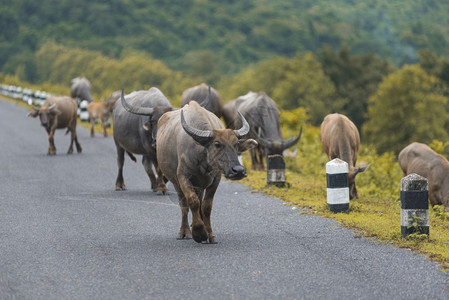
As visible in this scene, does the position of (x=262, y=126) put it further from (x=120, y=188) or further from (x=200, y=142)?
(x=200, y=142)

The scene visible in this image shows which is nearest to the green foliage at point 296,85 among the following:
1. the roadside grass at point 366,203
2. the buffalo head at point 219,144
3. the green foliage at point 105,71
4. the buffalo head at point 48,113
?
the green foliage at point 105,71

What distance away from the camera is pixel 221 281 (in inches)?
316

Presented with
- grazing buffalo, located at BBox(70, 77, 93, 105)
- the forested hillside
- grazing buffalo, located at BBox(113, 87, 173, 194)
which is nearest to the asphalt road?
grazing buffalo, located at BBox(113, 87, 173, 194)

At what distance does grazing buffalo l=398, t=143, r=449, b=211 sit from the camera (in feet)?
53.3

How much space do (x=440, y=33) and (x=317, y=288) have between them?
109 m

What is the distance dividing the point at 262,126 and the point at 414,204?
826 cm

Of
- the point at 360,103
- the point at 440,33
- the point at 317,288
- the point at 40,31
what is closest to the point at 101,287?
the point at 317,288

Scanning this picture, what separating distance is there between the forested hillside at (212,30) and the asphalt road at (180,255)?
8603cm

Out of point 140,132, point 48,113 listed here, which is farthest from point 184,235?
point 48,113

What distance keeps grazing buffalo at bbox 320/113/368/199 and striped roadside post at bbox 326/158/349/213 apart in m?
1.85

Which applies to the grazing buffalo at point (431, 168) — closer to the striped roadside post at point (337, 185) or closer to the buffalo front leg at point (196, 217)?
the striped roadside post at point (337, 185)

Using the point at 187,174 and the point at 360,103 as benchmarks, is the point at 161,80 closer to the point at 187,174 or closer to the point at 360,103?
the point at 360,103

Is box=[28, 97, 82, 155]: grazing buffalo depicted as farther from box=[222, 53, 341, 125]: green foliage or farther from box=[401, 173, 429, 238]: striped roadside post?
box=[222, 53, 341, 125]: green foliage

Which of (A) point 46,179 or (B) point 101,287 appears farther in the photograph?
(A) point 46,179
